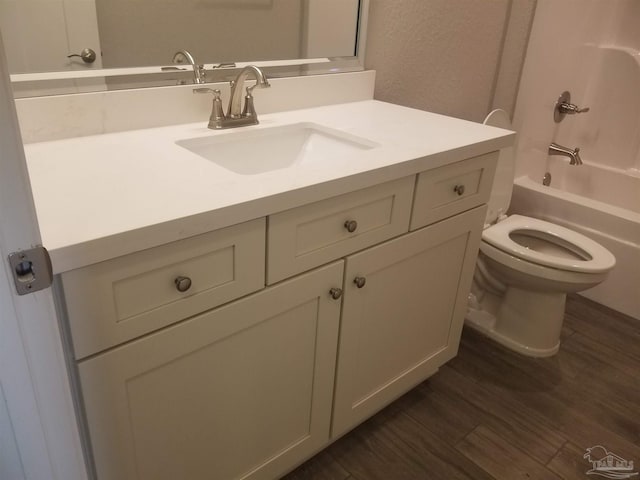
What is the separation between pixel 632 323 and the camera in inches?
86.5

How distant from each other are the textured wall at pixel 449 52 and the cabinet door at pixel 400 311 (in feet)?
2.05

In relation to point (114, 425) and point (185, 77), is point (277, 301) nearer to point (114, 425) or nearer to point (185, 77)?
point (114, 425)

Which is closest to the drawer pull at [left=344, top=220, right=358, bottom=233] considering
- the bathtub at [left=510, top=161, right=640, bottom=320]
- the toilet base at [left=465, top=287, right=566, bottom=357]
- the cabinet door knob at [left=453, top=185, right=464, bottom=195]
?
the cabinet door knob at [left=453, top=185, right=464, bottom=195]

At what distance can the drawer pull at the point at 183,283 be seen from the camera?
861 mm

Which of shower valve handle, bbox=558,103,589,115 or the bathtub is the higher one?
shower valve handle, bbox=558,103,589,115

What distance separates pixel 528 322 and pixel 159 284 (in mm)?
1529

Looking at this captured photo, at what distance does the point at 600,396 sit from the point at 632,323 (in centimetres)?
57

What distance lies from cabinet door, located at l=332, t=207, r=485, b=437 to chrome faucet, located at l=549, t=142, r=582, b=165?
1.26m

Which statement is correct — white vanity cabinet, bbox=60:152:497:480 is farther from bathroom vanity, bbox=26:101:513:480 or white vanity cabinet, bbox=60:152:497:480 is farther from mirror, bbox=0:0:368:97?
mirror, bbox=0:0:368:97

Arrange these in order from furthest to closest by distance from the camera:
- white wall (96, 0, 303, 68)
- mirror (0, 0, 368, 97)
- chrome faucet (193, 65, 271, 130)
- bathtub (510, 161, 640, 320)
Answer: bathtub (510, 161, 640, 320)
chrome faucet (193, 65, 271, 130)
white wall (96, 0, 303, 68)
mirror (0, 0, 368, 97)

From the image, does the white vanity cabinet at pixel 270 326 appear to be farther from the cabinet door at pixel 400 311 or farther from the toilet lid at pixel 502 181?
the toilet lid at pixel 502 181

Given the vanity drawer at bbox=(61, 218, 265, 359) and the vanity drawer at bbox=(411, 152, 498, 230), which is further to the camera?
the vanity drawer at bbox=(411, 152, 498, 230)

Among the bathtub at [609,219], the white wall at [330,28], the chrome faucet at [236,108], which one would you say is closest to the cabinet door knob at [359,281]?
the chrome faucet at [236,108]

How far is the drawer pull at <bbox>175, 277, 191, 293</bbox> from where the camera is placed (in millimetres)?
861
